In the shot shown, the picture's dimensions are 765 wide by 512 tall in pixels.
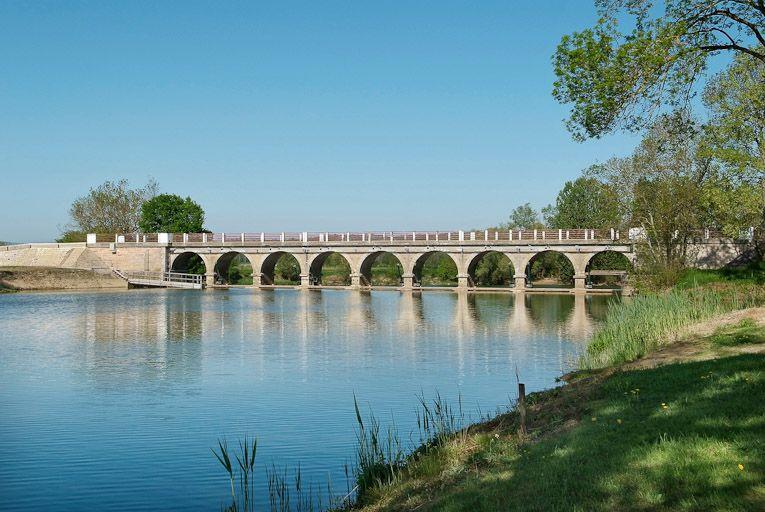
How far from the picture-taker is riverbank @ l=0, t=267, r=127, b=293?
6185 centimetres

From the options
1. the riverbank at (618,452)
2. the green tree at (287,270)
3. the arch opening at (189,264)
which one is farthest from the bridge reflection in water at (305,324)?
the green tree at (287,270)

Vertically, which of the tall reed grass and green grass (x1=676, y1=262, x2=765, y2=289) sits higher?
green grass (x1=676, y1=262, x2=765, y2=289)

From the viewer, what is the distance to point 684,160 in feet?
157

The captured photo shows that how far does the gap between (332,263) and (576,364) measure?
9330cm

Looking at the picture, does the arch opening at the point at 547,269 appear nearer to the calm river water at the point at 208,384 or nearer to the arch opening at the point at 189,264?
the arch opening at the point at 189,264

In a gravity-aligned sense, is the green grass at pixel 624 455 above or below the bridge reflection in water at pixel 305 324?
above

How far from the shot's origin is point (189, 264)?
258 ft

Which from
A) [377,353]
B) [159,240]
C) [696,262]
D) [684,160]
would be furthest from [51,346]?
[159,240]

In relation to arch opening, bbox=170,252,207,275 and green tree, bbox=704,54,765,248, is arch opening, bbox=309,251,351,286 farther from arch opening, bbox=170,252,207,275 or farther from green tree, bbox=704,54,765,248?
green tree, bbox=704,54,765,248

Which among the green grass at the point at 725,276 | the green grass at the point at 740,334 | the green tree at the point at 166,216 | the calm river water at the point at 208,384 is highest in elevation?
the green tree at the point at 166,216

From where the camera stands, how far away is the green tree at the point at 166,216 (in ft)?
281

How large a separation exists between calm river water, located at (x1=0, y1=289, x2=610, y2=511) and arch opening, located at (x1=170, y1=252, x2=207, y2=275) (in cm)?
3245

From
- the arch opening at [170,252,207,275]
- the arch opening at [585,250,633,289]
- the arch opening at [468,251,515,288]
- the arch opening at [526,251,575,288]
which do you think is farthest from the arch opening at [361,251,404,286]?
the arch opening at [585,250,633,289]

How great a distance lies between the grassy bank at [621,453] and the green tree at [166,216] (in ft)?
257
